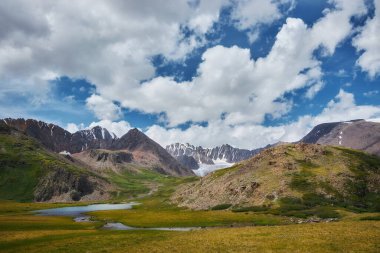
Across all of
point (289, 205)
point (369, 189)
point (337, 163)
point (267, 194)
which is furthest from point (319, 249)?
point (337, 163)

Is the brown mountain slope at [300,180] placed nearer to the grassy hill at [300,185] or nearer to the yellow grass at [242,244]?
the grassy hill at [300,185]

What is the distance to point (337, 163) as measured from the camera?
175 meters

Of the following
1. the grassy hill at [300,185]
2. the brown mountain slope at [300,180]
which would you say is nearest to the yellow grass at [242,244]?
the grassy hill at [300,185]

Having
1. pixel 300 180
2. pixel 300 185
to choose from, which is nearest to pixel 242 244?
pixel 300 185

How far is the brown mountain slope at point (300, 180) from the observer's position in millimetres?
147750

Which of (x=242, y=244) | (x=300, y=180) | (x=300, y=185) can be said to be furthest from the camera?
(x=300, y=180)

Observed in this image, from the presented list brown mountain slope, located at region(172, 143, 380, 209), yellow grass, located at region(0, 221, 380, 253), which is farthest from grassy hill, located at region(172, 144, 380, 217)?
yellow grass, located at region(0, 221, 380, 253)

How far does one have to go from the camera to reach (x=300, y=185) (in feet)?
513

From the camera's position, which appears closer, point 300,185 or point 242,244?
point 242,244

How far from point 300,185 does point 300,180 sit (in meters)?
4.90

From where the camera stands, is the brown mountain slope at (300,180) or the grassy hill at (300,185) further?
the brown mountain slope at (300,180)

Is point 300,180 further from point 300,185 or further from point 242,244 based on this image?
point 242,244

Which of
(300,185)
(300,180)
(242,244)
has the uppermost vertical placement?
(300,180)

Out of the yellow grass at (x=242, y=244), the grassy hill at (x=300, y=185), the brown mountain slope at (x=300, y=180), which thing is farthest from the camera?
the brown mountain slope at (x=300, y=180)
